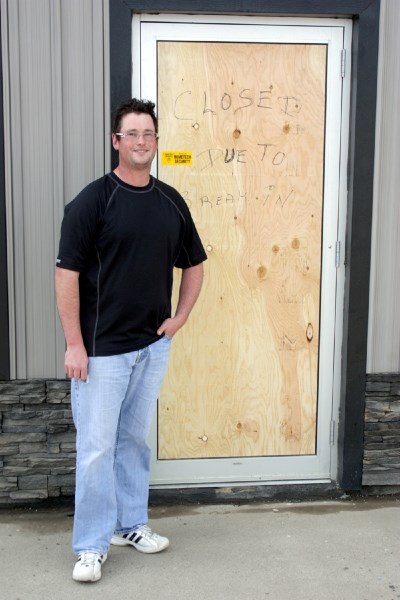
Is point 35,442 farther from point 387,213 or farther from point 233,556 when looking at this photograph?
point 387,213

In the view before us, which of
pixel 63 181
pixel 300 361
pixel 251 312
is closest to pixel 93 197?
pixel 63 181

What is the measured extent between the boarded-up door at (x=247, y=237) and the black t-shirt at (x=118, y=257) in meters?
0.73

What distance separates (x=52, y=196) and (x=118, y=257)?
857 millimetres

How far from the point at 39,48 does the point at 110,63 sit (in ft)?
1.15

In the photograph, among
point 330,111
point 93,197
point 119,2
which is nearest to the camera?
point 93,197

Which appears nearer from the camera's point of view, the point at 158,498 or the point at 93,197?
the point at 93,197

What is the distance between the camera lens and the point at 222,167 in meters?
3.79

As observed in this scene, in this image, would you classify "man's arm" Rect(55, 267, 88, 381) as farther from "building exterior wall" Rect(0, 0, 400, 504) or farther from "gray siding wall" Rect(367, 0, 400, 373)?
"gray siding wall" Rect(367, 0, 400, 373)

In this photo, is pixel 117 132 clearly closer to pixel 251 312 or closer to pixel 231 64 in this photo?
pixel 231 64

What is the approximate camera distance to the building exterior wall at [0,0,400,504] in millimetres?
3580

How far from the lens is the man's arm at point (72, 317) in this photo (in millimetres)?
2947

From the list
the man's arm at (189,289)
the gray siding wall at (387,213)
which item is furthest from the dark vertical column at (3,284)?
the gray siding wall at (387,213)

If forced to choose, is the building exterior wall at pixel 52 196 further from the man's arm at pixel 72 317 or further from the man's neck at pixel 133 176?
the man's arm at pixel 72 317

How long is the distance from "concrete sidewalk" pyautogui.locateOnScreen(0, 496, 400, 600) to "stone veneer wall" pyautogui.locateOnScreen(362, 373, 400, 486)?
137 millimetres
